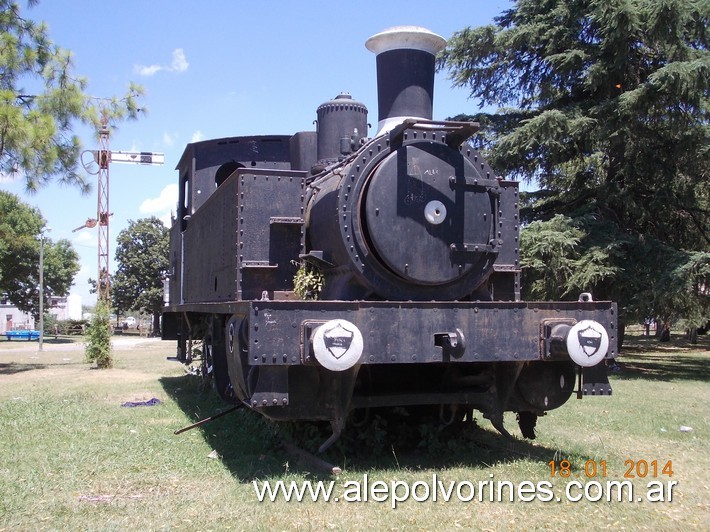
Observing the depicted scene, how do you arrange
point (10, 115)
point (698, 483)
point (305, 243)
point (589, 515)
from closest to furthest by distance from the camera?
point (589, 515), point (698, 483), point (305, 243), point (10, 115)

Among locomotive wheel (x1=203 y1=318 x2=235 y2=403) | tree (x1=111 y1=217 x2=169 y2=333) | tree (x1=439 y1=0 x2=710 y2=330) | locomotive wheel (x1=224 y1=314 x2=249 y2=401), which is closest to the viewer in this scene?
locomotive wheel (x1=224 y1=314 x2=249 y2=401)

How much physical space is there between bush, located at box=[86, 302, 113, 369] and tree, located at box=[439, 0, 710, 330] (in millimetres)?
9828

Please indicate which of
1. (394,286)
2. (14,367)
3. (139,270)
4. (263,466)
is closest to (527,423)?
(394,286)

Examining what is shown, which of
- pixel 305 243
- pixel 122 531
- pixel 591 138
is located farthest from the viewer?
pixel 591 138

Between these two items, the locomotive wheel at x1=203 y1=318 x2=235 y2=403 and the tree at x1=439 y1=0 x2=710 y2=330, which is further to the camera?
the tree at x1=439 y1=0 x2=710 y2=330

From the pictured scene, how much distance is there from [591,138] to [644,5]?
116 inches

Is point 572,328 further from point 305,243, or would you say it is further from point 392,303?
point 305,243

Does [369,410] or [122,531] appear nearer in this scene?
[122,531]

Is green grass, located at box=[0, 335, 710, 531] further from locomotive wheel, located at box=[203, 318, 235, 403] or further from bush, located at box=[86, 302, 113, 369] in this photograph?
bush, located at box=[86, 302, 113, 369]

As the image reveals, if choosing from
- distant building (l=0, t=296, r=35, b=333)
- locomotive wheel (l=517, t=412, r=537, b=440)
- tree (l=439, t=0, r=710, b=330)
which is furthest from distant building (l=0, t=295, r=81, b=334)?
locomotive wheel (l=517, t=412, r=537, b=440)

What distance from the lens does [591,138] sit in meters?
15.8

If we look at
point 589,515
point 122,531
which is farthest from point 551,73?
point 122,531

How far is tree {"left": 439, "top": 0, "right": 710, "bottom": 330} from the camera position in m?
14.3

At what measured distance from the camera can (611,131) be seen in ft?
49.5
